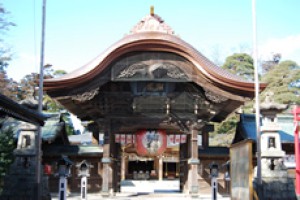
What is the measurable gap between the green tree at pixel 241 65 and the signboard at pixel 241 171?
24986mm

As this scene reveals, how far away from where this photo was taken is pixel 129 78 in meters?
Result: 15.2

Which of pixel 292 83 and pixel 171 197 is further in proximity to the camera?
pixel 292 83

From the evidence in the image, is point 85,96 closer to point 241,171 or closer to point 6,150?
point 6,150

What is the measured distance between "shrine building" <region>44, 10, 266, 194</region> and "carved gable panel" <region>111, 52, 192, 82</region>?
1.5 inches

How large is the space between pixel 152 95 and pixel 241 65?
897 inches

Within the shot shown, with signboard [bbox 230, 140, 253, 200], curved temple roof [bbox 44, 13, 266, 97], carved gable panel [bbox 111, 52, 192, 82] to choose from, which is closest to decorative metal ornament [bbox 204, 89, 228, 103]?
curved temple roof [bbox 44, 13, 266, 97]

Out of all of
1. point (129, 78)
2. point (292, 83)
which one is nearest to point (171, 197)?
point (129, 78)

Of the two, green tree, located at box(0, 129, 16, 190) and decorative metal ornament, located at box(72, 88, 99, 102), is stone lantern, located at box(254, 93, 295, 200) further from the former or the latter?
green tree, located at box(0, 129, 16, 190)

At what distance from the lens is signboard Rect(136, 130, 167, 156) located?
1802 cm

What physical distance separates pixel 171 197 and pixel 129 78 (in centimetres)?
550

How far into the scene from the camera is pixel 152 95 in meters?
16.4

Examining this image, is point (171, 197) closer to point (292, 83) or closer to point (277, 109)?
point (277, 109)

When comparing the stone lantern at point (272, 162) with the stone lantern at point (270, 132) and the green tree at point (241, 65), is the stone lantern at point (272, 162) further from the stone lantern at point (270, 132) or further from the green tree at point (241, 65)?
the green tree at point (241, 65)

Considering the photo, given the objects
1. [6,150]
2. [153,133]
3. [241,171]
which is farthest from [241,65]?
[241,171]
